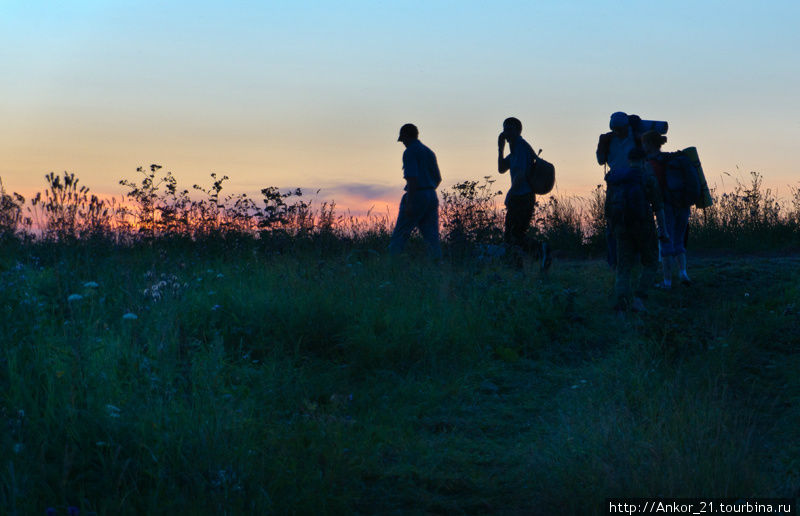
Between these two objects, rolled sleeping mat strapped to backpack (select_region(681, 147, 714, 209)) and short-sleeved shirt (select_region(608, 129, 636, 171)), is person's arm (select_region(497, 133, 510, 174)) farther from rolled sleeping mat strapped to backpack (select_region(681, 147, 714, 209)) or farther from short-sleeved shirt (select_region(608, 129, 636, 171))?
rolled sleeping mat strapped to backpack (select_region(681, 147, 714, 209))

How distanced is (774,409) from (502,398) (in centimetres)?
197

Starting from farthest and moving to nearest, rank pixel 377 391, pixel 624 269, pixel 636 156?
pixel 624 269
pixel 636 156
pixel 377 391

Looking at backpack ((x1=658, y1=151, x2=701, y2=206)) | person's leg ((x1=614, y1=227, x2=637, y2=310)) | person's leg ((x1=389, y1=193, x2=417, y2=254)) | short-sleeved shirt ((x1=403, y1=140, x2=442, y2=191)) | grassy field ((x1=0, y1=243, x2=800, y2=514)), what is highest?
short-sleeved shirt ((x1=403, y1=140, x2=442, y2=191))

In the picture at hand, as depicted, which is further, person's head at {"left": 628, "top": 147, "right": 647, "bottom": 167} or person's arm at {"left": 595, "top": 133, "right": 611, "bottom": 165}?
person's arm at {"left": 595, "top": 133, "right": 611, "bottom": 165}

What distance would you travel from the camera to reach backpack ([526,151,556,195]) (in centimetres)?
1029

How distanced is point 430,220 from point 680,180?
351 centimetres

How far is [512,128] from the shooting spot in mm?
10398

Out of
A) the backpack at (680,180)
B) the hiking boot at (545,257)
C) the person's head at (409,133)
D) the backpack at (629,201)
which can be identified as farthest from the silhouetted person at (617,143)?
the person's head at (409,133)

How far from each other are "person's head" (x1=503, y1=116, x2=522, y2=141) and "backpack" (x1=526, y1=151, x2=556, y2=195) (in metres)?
0.44

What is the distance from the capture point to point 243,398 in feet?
16.8

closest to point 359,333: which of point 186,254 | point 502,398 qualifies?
point 502,398

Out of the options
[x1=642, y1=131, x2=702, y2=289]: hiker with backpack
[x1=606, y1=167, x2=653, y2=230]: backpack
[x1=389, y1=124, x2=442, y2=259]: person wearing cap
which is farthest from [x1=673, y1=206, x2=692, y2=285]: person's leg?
[x1=389, y1=124, x2=442, y2=259]: person wearing cap

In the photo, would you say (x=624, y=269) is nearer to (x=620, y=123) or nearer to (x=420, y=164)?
(x=620, y=123)

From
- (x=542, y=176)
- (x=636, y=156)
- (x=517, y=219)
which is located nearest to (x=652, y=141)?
(x=636, y=156)
